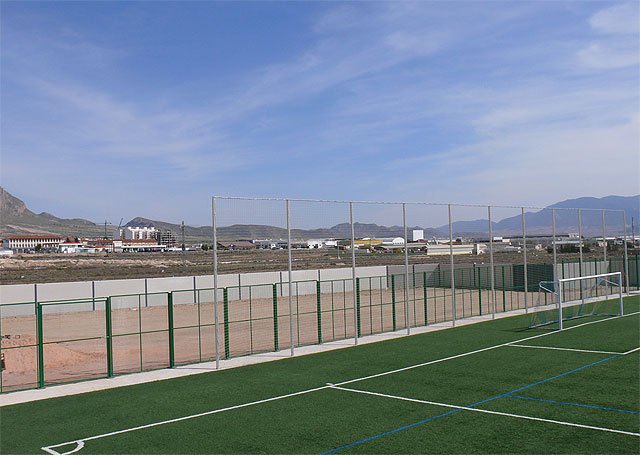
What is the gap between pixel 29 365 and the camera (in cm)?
1902

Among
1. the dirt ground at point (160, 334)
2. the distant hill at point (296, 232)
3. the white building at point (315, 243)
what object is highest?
the distant hill at point (296, 232)

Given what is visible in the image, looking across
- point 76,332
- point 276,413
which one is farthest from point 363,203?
point 76,332

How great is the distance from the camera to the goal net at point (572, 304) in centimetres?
1984

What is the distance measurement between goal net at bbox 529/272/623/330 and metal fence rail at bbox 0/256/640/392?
662 mm

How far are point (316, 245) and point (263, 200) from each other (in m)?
2.81

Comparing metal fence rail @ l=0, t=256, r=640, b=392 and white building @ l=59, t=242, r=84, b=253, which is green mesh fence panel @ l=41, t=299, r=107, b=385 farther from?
white building @ l=59, t=242, r=84, b=253

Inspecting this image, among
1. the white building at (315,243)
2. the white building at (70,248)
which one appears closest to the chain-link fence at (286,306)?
the white building at (315,243)

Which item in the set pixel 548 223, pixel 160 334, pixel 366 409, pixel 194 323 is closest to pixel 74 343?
pixel 160 334

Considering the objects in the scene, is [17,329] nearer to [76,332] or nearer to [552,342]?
[76,332]

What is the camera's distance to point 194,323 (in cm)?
2888

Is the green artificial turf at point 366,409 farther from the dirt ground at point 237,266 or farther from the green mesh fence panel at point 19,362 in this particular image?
the green mesh fence panel at point 19,362

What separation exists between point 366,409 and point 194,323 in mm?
20032

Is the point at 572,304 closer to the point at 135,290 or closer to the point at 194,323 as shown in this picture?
the point at 194,323

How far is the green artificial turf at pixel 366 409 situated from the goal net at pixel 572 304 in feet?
12.8
